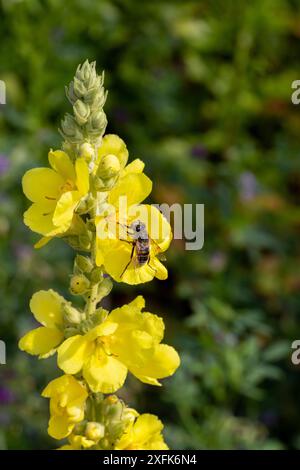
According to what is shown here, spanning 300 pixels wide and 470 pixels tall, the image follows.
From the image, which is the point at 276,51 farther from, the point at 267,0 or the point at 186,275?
the point at 186,275

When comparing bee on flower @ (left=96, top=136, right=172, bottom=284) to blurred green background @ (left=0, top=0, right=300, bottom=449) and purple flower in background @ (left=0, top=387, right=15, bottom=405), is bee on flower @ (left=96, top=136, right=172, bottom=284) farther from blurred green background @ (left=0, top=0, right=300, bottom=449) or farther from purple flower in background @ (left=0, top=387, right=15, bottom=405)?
purple flower in background @ (left=0, top=387, right=15, bottom=405)

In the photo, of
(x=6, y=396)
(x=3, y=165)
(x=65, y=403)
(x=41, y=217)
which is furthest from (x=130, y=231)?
(x=3, y=165)

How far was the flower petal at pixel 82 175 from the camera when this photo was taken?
1805 millimetres

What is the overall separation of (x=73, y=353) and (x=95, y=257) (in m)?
0.22

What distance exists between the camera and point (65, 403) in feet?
6.11

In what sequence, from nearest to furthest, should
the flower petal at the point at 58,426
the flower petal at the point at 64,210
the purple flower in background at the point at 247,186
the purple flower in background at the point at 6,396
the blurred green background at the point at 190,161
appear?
the flower petal at the point at 64,210 → the flower petal at the point at 58,426 → the purple flower in background at the point at 6,396 → the blurred green background at the point at 190,161 → the purple flower in background at the point at 247,186

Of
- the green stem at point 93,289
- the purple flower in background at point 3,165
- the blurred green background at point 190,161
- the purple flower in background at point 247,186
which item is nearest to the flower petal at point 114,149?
the green stem at point 93,289

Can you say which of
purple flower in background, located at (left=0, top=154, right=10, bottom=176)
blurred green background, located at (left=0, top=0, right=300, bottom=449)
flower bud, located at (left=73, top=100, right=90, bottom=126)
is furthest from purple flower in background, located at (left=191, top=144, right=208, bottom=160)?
flower bud, located at (left=73, top=100, right=90, bottom=126)

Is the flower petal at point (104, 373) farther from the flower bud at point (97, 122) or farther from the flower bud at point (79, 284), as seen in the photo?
the flower bud at point (97, 122)

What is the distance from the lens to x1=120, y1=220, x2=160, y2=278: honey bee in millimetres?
1868

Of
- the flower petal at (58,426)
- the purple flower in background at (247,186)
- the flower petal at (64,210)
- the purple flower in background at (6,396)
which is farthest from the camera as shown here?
the purple flower in background at (247,186)

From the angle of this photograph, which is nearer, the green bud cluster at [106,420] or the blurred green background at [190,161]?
the green bud cluster at [106,420]

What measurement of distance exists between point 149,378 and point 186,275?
2.53 meters

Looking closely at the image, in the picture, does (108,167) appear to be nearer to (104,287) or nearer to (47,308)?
(104,287)
